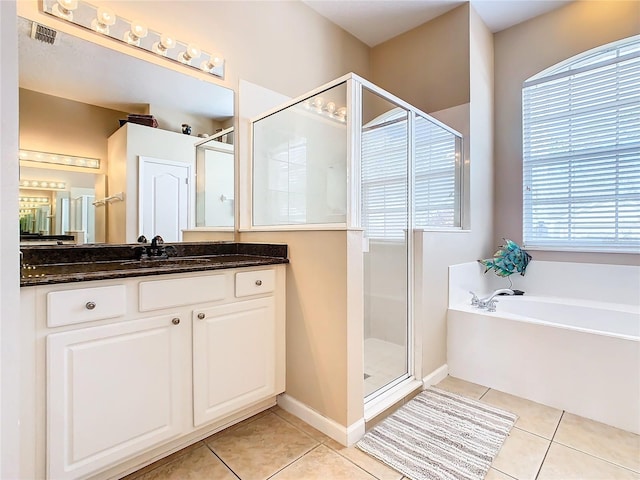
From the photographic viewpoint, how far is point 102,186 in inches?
68.1

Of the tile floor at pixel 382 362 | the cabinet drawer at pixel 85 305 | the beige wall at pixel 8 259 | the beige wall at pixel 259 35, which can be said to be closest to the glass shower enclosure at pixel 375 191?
the tile floor at pixel 382 362

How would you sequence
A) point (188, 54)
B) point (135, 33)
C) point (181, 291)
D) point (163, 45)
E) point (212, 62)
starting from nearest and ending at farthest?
point (181, 291)
point (135, 33)
point (163, 45)
point (188, 54)
point (212, 62)

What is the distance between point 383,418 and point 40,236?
78.6 inches

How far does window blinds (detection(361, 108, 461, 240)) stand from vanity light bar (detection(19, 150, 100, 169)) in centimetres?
147

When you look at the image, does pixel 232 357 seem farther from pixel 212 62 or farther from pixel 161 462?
pixel 212 62

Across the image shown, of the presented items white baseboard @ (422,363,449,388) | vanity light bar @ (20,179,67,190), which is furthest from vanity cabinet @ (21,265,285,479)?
white baseboard @ (422,363,449,388)

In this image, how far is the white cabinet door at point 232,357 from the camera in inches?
59.8

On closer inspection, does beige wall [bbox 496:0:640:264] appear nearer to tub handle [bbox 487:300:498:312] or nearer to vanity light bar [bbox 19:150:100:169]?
tub handle [bbox 487:300:498:312]

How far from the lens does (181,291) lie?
1.45 metres

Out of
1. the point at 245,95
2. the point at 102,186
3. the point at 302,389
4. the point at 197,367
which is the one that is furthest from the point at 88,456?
the point at 245,95

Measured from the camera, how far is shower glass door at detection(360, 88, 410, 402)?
7.09 feet

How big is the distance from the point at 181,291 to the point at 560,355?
2134 millimetres

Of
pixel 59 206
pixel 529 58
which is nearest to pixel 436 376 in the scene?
pixel 59 206

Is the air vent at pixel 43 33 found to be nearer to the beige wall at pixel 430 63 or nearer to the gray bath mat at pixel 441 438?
the gray bath mat at pixel 441 438
